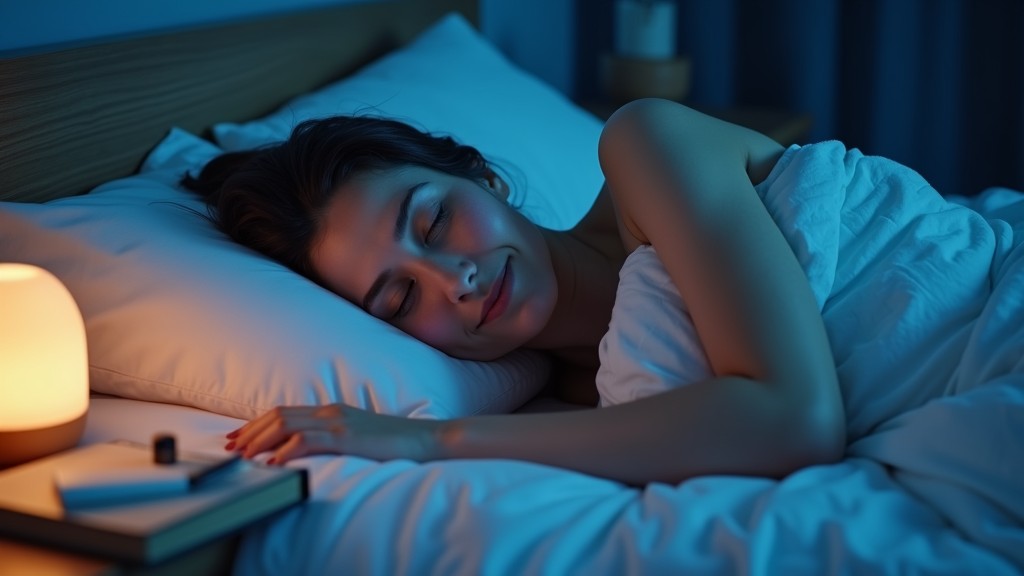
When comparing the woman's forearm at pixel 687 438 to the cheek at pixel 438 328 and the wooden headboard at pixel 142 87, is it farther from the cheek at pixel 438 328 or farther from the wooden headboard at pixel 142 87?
the wooden headboard at pixel 142 87

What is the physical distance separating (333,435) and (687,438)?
13.8 inches

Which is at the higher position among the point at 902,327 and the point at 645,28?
the point at 902,327

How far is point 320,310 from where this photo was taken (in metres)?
1.31

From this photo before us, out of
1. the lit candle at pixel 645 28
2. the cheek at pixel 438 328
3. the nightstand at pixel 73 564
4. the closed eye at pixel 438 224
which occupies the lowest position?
the lit candle at pixel 645 28

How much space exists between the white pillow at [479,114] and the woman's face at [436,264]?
386mm

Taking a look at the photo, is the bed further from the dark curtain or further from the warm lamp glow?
the dark curtain

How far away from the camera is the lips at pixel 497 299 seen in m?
1.35

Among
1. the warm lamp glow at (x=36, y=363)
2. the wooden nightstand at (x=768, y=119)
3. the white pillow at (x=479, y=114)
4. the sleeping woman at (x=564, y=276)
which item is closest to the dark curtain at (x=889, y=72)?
the wooden nightstand at (x=768, y=119)

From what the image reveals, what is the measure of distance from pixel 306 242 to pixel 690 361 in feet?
A: 1.73

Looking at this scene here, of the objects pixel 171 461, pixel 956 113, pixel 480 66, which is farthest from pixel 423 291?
pixel 956 113

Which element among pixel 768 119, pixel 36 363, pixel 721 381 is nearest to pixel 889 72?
pixel 768 119

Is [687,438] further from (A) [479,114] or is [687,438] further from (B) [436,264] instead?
(A) [479,114]

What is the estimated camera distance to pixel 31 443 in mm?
1078

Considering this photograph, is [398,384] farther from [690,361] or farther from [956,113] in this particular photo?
[956,113]
